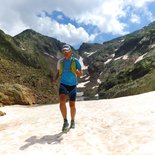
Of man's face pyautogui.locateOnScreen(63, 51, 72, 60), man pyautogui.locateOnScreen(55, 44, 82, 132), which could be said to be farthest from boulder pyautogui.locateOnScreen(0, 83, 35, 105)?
man's face pyautogui.locateOnScreen(63, 51, 72, 60)

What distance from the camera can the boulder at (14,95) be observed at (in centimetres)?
2663

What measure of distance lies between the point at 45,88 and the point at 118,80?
7413 cm

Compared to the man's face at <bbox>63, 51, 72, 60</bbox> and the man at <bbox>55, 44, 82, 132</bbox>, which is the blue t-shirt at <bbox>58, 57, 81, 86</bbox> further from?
the man's face at <bbox>63, 51, 72, 60</bbox>

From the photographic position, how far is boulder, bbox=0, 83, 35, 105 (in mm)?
26630

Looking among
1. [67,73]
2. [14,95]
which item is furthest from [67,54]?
[14,95]

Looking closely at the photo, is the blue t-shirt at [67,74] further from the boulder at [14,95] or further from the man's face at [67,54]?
the boulder at [14,95]

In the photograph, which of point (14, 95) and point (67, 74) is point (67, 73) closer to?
point (67, 74)

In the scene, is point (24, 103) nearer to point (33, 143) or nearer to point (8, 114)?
point (8, 114)

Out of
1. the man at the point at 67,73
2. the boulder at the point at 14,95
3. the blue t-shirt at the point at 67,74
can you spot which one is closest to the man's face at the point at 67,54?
the man at the point at 67,73

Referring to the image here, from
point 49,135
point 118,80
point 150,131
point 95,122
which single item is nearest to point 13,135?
point 49,135

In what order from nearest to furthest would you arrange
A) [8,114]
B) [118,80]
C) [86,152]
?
[86,152], [8,114], [118,80]

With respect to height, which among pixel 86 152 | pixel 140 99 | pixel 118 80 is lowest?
pixel 86 152

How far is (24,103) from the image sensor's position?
28281 millimetres

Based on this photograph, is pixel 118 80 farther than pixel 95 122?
Yes
